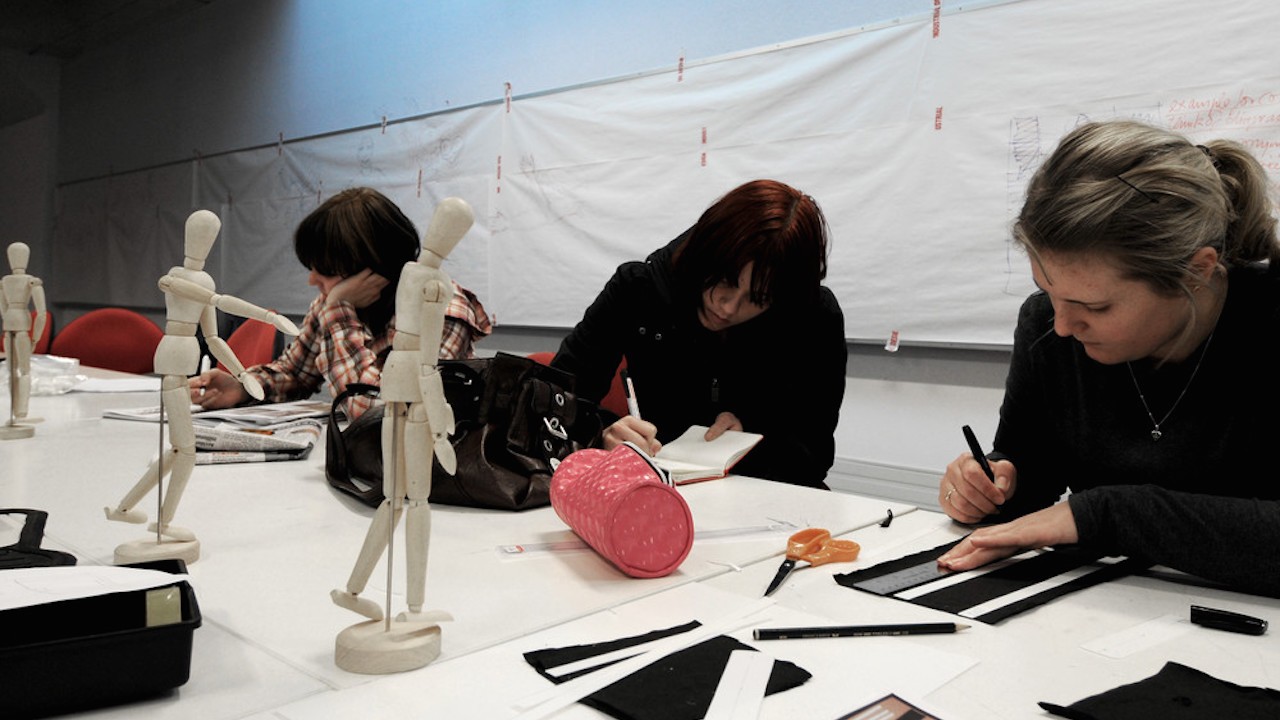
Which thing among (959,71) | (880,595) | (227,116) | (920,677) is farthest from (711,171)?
(227,116)

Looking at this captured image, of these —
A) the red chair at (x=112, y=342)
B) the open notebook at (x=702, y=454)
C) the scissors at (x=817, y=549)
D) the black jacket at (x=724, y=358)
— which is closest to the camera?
the scissors at (x=817, y=549)

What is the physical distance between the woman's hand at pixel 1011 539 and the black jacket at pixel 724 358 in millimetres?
749

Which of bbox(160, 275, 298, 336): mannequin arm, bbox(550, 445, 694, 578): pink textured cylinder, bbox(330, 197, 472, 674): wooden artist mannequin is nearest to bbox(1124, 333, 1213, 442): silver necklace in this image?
bbox(550, 445, 694, 578): pink textured cylinder

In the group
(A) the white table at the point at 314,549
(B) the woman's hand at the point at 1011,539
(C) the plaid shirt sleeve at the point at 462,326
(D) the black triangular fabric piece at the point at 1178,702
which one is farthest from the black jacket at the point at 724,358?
(D) the black triangular fabric piece at the point at 1178,702

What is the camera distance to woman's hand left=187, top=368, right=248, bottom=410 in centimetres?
208

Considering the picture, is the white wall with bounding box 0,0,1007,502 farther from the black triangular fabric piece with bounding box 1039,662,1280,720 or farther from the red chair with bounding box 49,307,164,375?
the black triangular fabric piece with bounding box 1039,662,1280,720

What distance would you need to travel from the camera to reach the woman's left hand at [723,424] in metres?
1.64

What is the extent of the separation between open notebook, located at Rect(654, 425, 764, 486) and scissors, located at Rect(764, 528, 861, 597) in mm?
402

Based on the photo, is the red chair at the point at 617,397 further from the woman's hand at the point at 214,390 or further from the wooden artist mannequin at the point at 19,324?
the wooden artist mannequin at the point at 19,324

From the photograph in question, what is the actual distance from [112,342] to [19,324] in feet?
6.92

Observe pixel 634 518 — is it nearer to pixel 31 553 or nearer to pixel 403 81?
pixel 31 553

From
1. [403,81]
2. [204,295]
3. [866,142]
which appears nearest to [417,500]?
[204,295]

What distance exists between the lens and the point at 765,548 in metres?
1.06

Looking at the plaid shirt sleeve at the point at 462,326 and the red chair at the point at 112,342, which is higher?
the plaid shirt sleeve at the point at 462,326
